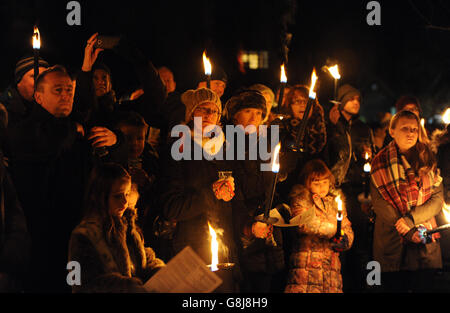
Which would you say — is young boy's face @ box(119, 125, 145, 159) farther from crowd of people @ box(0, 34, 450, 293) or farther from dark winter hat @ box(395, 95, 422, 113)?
dark winter hat @ box(395, 95, 422, 113)

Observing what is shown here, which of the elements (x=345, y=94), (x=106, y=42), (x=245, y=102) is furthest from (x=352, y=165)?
(x=106, y=42)

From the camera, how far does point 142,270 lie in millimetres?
4348

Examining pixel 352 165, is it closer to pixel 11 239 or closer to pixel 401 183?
pixel 401 183

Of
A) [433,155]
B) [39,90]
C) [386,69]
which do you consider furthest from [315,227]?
[386,69]

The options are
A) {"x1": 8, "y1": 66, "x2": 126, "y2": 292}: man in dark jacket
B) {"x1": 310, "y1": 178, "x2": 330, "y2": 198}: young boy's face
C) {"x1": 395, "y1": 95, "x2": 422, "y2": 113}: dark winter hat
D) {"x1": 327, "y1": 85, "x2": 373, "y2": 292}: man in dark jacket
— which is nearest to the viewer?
{"x1": 8, "y1": 66, "x2": 126, "y2": 292}: man in dark jacket

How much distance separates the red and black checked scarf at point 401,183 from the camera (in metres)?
5.46

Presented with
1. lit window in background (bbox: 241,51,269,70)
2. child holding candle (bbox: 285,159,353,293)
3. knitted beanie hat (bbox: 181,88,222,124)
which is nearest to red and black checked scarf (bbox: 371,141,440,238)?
child holding candle (bbox: 285,159,353,293)

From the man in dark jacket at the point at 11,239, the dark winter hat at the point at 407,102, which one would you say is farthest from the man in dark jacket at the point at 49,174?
the dark winter hat at the point at 407,102

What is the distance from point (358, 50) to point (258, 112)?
15.4 meters

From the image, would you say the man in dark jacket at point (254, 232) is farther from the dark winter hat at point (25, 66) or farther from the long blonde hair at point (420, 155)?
the dark winter hat at point (25, 66)

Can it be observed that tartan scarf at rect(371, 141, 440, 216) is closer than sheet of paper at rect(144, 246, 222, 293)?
No

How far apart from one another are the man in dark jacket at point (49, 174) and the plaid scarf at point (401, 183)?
9.21ft

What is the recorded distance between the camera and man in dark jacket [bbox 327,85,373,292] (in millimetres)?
5941

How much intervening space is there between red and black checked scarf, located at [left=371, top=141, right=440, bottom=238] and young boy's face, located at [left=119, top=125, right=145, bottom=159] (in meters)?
2.31
